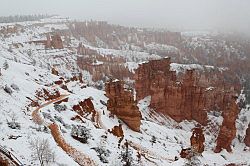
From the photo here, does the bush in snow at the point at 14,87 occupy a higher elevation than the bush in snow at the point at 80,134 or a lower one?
higher

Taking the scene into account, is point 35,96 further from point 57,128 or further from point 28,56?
point 28,56

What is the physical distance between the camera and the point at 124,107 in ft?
216

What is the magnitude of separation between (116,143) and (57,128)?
30.7ft

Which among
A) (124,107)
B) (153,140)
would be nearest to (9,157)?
(153,140)

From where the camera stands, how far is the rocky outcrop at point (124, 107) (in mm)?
64312

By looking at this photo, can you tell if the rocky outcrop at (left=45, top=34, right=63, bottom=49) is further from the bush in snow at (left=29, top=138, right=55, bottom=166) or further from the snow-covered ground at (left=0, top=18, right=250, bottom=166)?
the bush in snow at (left=29, top=138, right=55, bottom=166)

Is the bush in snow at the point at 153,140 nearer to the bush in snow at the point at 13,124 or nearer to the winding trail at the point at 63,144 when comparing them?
the winding trail at the point at 63,144

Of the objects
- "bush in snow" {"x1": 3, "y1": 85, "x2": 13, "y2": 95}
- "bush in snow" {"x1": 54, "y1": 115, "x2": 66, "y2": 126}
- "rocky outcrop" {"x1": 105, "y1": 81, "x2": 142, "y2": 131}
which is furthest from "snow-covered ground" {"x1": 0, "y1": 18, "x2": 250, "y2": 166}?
"rocky outcrop" {"x1": 105, "y1": 81, "x2": 142, "y2": 131}

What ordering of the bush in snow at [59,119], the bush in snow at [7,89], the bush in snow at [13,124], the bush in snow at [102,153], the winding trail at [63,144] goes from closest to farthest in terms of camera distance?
the bush in snow at [13,124]
the winding trail at [63,144]
the bush in snow at [102,153]
the bush in snow at [59,119]
the bush in snow at [7,89]

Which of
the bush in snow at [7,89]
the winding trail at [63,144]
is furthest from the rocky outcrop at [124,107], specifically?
the bush in snow at [7,89]

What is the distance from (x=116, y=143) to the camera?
4616 cm

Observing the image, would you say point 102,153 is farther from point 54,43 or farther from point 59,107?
point 54,43

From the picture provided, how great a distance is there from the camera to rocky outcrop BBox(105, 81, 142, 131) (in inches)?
2532

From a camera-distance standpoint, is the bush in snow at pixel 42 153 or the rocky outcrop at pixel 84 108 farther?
the rocky outcrop at pixel 84 108
